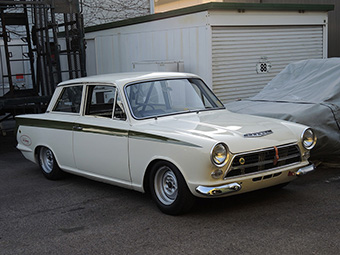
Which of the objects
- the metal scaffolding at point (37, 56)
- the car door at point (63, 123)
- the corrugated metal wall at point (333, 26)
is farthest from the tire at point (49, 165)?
the corrugated metal wall at point (333, 26)

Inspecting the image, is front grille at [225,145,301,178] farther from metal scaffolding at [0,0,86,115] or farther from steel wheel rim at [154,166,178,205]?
metal scaffolding at [0,0,86,115]

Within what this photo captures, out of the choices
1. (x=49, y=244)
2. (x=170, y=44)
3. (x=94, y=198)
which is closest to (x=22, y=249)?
(x=49, y=244)

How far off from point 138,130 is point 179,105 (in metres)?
0.78

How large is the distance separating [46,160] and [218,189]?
3.22 meters

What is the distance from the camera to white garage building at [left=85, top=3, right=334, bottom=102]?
9.31 metres

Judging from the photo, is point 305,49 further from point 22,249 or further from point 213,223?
point 22,249

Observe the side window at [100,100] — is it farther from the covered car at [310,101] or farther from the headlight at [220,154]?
the covered car at [310,101]

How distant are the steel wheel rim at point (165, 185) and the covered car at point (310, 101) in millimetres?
2031

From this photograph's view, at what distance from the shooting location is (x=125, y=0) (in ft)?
48.8

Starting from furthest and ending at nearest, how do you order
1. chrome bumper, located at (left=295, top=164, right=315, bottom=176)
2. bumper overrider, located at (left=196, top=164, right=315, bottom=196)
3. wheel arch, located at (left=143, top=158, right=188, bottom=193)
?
chrome bumper, located at (left=295, top=164, right=315, bottom=176) → wheel arch, located at (left=143, top=158, right=188, bottom=193) → bumper overrider, located at (left=196, top=164, right=315, bottom=196)

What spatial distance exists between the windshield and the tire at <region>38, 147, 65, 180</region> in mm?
1718

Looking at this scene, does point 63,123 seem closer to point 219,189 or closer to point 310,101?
point 219,189

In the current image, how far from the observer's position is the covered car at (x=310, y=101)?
655cm

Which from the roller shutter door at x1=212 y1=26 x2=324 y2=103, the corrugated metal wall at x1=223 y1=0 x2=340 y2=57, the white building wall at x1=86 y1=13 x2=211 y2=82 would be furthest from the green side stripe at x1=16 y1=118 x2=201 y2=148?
the corrugated metal wall at x1=223 y1=0 x2=340 y2=57
